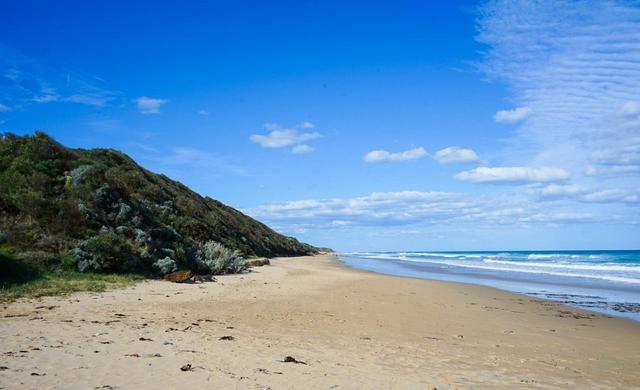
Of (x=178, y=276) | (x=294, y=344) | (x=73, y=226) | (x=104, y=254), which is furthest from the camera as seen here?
(x=73, y=226)

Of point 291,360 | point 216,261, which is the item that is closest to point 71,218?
point 216,261

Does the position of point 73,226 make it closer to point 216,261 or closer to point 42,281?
point 42,281

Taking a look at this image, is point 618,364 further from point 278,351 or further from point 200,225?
point 200,225

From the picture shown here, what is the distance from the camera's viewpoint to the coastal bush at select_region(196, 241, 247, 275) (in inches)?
730

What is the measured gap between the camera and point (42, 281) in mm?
11836

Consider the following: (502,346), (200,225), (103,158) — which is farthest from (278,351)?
(103,158)

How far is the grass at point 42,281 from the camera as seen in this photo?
10.6 metres

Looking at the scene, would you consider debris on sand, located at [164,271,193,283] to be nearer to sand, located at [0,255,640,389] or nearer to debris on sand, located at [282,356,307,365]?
sand, located at [0,255,640,389]

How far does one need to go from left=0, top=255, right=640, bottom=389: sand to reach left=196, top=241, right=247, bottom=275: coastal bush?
4459mm

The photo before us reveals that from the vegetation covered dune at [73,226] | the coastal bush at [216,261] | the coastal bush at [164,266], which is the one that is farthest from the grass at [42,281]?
the coastal bush at [216,261]

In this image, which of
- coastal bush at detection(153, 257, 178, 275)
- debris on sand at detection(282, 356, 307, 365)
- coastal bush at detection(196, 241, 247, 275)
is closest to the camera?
debris on sand at detection(282, 356, 307, 365)

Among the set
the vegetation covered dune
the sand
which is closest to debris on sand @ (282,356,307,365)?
the sand

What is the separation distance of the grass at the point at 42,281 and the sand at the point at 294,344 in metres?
0.59

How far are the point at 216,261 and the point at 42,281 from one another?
7.56 metres
